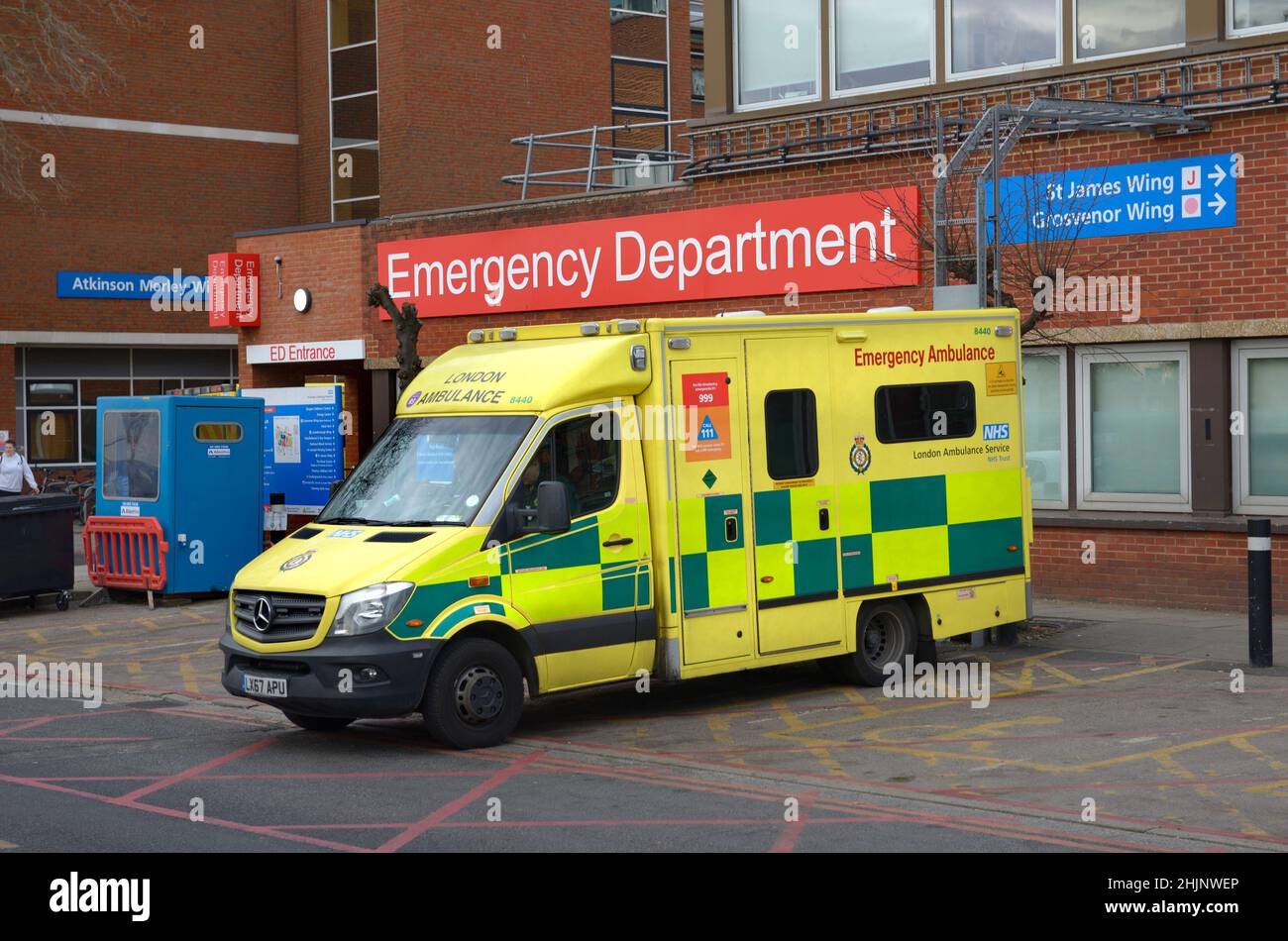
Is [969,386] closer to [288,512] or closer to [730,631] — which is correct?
[730,631]

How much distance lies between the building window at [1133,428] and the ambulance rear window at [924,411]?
13.4 feet

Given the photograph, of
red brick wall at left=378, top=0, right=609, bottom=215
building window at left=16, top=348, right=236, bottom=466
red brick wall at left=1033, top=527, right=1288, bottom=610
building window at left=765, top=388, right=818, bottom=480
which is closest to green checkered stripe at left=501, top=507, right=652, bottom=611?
building window at left=765, top=388, right=818, bottom=480

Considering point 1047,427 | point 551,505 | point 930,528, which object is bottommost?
point 930,528

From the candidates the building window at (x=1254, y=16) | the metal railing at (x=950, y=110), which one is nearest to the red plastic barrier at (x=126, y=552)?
the metal railing at (x=950, y=110)

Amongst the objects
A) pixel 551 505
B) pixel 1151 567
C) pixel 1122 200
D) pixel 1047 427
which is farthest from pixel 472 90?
pixel 551 505

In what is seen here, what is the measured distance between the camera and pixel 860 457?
12.2 meters

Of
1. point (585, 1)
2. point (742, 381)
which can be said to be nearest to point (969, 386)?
point (742, 381)

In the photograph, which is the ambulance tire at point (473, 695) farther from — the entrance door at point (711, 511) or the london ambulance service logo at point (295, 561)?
the entrance door at point (711, 511)

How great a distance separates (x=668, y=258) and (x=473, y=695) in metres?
10.0

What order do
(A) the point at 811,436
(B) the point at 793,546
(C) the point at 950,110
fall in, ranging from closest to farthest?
(B) the point at 793,546, (A) the point at 811,436, (C) the point at 950,110

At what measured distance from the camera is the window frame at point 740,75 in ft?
60.3

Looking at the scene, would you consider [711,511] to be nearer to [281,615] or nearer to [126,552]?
[281,615]
